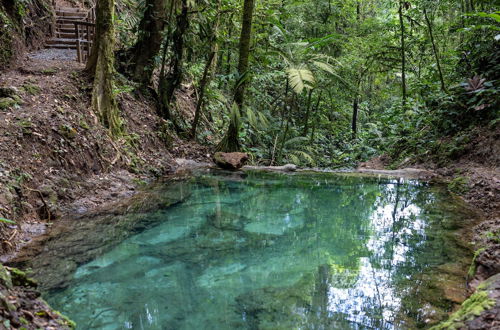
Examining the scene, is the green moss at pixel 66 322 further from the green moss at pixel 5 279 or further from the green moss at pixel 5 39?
the green moss at pixel 5 39

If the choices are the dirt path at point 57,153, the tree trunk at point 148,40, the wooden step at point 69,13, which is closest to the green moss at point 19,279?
the dirt path at point 57,153

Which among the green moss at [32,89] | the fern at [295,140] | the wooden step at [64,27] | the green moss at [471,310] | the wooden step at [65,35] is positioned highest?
the wooden step at [64,27]

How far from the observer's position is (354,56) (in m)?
12.5

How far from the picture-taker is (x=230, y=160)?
27.6ft

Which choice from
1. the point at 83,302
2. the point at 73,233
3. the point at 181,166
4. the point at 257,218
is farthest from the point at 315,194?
the point at 83,302

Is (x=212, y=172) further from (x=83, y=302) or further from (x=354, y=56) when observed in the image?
(x=354, y=56)

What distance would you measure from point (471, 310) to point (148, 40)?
9.02 m

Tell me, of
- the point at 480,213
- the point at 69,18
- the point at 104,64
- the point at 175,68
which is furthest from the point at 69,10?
the point at 480,213

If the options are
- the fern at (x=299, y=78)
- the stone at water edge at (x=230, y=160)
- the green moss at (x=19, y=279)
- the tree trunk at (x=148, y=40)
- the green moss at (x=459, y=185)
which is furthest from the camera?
the tree trunk at (x=148, y=40)

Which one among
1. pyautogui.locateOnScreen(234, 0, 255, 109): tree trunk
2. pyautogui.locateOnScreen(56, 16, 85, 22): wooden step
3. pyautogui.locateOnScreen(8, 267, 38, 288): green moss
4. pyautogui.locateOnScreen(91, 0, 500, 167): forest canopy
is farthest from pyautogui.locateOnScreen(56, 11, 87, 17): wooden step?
pyautogui.locateOnScreen(8, 267, 38, 288): green moss

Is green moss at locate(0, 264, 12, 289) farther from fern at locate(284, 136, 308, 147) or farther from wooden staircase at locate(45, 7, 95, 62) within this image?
wooden staircase at locate(45, 7, 95, 62)

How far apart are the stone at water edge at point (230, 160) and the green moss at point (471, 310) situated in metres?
6.00

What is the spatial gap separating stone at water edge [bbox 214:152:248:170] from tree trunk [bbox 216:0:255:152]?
28.3 inches

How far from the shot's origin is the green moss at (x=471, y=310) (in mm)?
2494
